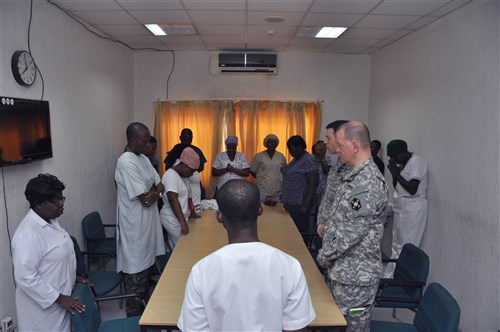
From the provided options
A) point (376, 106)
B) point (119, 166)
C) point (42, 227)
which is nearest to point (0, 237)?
point (42, 227)

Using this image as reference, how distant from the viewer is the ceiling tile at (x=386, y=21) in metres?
3.75

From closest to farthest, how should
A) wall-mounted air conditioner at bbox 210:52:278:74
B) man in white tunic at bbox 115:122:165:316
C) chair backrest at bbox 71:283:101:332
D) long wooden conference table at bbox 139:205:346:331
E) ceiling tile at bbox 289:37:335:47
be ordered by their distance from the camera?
long wooden conference table at bbox 139:205:346:331
chair backrest at bbox 71:283:101:332
man in white tunic at bbox 115:122:165:316
ceiling tile at bbox 289:37:335:47
wall-mounted air conditioner at bbox 210:52:278:74

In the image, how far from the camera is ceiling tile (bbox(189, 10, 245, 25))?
3.67 metres

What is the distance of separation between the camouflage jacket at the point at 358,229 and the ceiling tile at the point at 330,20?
2.11 metres

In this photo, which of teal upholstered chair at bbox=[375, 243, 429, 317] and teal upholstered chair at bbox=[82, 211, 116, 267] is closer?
teal upholstered chair at bbox=[375, 243, 429, 317]

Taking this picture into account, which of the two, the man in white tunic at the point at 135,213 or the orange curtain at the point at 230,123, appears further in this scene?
the orange curtain at the point at 230,123

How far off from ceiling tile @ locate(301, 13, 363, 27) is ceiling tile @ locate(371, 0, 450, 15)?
0.28 m

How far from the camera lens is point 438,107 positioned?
3725mm

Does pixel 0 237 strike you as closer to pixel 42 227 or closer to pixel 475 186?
pixel 42 227

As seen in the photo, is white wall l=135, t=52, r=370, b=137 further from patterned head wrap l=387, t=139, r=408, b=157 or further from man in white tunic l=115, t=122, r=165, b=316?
man in white tunic l=115, t=122, r=165, b=316

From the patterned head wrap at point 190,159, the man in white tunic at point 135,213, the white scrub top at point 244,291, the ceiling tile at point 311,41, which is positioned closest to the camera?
the white scrub top at point 244,291

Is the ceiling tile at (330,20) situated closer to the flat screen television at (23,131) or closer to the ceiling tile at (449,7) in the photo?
the ceiling tile at (449,7)

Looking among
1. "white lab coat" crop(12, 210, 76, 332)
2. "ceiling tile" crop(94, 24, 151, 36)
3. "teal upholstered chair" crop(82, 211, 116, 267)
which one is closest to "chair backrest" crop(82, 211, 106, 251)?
"teal upholstered chair" crop(82, 211, 116, 267)

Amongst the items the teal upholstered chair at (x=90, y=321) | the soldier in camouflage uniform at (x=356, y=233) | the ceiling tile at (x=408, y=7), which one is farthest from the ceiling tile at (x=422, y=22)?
the teal upholstered chair at (x=90, y=321)
